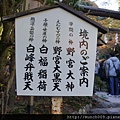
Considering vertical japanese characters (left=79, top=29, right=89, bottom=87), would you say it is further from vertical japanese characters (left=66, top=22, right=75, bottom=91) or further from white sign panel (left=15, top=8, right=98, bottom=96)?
vertical japanese characters (left=66, top=22, right=75, bottom=91)

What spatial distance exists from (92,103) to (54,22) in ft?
13.5

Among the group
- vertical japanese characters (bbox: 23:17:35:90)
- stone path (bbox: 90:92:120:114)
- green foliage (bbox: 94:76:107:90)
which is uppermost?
vertical japanese characters (bbox: 23:17:35:90)

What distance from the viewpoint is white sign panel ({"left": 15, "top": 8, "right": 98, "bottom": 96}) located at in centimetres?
280

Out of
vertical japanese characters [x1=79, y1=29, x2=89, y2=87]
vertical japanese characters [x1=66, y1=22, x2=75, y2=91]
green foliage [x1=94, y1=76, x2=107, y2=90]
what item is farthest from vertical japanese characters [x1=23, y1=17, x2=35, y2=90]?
green foliage [x1=94, y1=76, x2=107, y2=90]

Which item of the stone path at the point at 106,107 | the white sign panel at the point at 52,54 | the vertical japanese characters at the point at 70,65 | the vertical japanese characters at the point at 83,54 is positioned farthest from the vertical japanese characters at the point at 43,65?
the stone path at the point at 106,107

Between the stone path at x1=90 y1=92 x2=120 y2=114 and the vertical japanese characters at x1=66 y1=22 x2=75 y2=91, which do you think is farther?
the stone path at x1=90 y1=92 x2=120 y2=114

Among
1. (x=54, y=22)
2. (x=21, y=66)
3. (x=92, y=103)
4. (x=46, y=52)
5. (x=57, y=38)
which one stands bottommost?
(x=92, y=103)

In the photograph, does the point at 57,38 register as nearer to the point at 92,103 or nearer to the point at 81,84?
the point at 81,84

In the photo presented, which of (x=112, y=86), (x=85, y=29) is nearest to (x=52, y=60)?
(x=85, y=29)

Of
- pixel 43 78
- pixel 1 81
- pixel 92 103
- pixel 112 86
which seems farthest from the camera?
pixel 112 86

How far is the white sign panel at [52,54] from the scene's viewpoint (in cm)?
280

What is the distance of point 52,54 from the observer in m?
2.81

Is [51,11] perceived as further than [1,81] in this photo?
No

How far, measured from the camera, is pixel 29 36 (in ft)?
9.25
